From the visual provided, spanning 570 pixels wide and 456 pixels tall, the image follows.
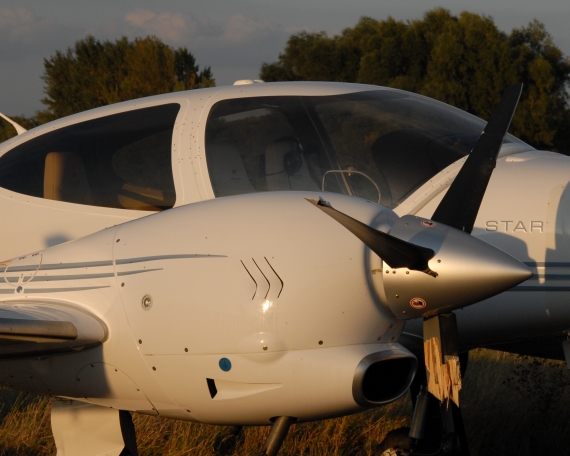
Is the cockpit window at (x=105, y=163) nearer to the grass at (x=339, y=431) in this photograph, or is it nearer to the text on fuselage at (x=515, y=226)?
the text on fuselage at (x=515, y=226)

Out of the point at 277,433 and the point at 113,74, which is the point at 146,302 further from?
the point at 113,74

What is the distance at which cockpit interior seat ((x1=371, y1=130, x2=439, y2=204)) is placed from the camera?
14.8ft

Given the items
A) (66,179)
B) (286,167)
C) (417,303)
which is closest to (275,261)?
(417,303)

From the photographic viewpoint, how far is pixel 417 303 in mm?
3535

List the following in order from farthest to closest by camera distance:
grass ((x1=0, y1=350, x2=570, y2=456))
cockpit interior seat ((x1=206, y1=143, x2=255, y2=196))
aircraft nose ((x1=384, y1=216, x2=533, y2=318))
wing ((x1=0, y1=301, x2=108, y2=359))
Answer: grass ((x1=0, y1=350, x2=570, y2=456)), cockpit interior seat ((x1=206, y1=143, x2=255, y2=196)), wing ((x1=0, y1=301, x2=108, y2=359)), aircraft nose ((x1=384, y1=216, x2=533, y2=318))

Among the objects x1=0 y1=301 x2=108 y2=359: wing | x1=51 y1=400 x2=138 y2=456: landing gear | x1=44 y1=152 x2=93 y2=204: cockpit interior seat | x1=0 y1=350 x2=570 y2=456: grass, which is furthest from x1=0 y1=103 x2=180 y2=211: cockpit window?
x1=0 y1=350 x2=570 y2=456: grass

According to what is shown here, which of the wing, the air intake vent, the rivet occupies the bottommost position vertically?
the air intake vent

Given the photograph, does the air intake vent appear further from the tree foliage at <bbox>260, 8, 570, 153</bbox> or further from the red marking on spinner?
the tree foliage at <bbox>260, 8, 570, 153</bbox>

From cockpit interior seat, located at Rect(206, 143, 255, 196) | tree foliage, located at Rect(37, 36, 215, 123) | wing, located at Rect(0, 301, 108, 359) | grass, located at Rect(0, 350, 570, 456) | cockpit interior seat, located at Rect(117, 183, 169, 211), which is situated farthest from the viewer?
tree foliage, located at Rect(37, 36, 215, 123)

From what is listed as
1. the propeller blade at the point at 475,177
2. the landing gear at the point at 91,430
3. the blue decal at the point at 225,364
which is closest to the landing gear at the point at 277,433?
the blue decal at the point at 225,364

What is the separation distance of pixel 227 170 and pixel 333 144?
646 mm

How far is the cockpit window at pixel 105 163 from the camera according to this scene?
4879mm

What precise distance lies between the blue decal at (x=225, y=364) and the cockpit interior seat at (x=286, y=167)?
135cm

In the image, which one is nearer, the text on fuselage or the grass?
the text on fuselage
